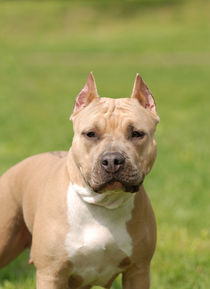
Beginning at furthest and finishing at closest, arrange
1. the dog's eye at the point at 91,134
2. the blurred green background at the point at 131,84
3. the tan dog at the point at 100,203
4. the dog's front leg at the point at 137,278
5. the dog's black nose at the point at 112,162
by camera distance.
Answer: the blurred green background at the point at 131,84
the dog's front leg at the point at 137,278
the dog's eye at the point at 91,134
the tan dog at the point at 100,203
the dog's black nose at the point at 112,162

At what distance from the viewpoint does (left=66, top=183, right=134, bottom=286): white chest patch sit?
131 inches

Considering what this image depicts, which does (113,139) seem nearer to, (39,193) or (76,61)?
(39,193)

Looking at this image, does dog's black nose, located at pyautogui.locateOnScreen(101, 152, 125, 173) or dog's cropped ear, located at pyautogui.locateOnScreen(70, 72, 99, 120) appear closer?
dog's black nose, located at pyautogui.locateOnScreen(101, 152, 125, 173)

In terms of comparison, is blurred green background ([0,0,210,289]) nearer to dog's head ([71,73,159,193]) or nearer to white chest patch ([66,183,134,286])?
white chest patch ([66,183,134,286])

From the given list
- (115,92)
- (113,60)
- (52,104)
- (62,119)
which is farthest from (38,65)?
(62,119)

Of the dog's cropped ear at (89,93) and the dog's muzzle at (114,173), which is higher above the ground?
the dog's cropped ear at (89,93)

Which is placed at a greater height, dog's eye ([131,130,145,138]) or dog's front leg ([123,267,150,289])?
dog's eye ([131,130,145,138])

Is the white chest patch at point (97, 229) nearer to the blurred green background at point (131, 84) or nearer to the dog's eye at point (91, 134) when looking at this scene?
the dog's eye at point (91, 134)

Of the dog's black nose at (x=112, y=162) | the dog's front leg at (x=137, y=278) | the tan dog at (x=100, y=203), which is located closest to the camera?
the dog's black nose at (x=112, y=162)

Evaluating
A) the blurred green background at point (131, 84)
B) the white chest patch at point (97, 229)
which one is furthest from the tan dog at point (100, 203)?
the blurred green background at point (131, 84)

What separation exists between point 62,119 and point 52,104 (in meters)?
2.03

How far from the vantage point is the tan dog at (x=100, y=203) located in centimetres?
314

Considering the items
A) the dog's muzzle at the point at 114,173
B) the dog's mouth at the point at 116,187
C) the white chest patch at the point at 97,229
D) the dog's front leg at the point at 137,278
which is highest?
the dog's muzzle at the point at 114,173

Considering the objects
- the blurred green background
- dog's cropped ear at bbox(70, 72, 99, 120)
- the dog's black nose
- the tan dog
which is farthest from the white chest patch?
the blurred green background
